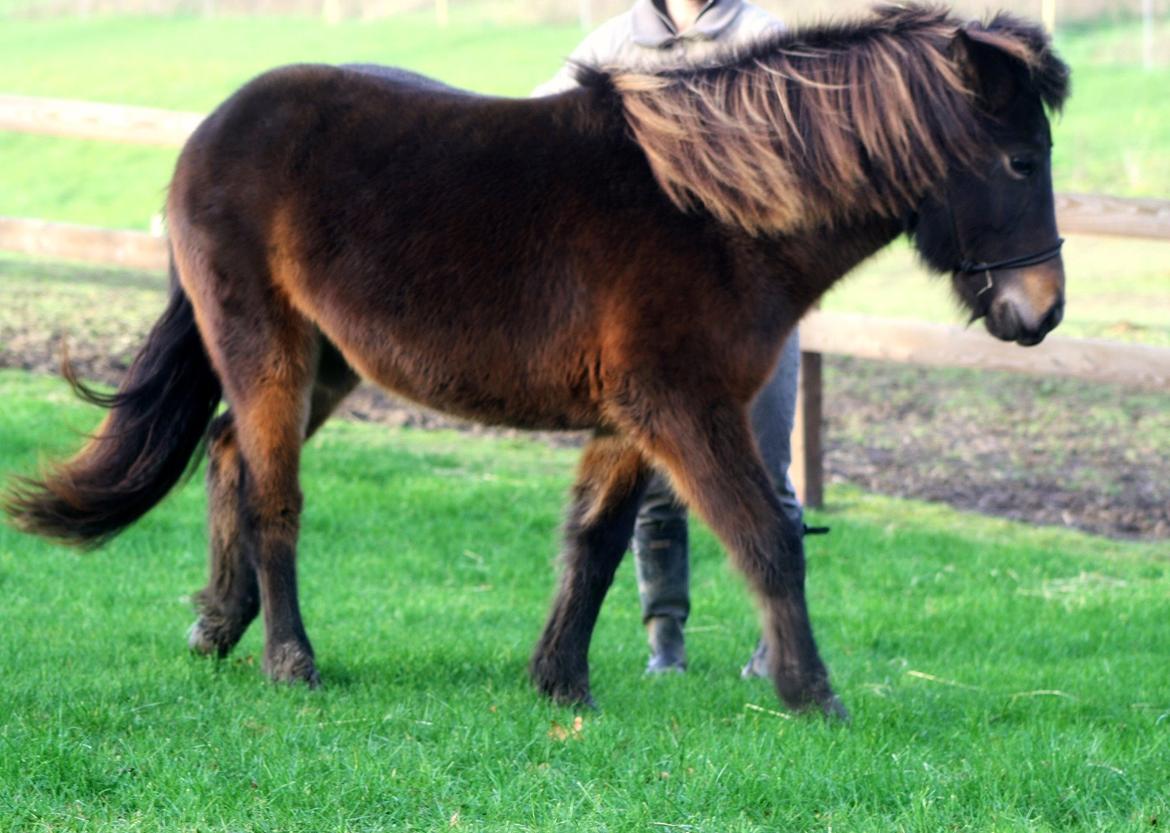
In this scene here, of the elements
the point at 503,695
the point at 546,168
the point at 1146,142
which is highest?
the point at 546,168

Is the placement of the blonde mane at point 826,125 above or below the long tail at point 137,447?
above

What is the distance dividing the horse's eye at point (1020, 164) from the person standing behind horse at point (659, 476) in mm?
1000

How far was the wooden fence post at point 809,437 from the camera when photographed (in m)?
7.84

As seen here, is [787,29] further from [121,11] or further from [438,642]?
[121,11]

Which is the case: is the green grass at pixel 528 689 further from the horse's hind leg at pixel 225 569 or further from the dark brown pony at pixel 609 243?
the dark brown pony at pixel 609 243

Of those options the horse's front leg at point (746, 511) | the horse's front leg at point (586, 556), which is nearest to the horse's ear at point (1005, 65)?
the horse's front leg at point (746, 511)

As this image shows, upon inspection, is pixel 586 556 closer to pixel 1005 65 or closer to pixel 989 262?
pixel 989 262

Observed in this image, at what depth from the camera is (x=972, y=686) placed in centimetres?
523

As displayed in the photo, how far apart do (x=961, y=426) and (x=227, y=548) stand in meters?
5.61

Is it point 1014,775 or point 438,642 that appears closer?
point 1014,775

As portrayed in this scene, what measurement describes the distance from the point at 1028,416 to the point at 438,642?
5.36 meters

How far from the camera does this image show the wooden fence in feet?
24.0

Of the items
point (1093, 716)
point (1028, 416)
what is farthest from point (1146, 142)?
point (1093, 716)

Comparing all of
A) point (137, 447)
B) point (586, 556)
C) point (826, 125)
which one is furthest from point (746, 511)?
point (137, 447)
